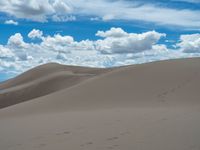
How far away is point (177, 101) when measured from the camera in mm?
15859

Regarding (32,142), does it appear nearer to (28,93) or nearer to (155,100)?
(155,100)

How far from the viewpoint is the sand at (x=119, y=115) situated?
7.55 metres

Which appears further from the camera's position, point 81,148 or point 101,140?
point 101,140

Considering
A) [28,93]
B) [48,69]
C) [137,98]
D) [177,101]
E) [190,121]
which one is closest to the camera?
[190,121]

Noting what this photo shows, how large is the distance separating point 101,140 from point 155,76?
14.1 meters

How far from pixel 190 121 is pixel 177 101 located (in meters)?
6.48

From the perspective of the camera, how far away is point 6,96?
1603 inches

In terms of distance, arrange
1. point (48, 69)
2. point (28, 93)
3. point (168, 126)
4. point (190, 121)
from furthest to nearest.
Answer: point (48, 69) < point (28, 93) < point (190, 121) < point (168, 126)

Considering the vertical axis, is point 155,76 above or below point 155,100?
above

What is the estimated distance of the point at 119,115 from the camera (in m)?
12.4

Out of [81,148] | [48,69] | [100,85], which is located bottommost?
[81,148]

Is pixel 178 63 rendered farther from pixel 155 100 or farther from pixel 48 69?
pixel 48 69

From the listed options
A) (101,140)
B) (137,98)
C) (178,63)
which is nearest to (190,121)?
(101,140)

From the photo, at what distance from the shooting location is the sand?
7.55m
